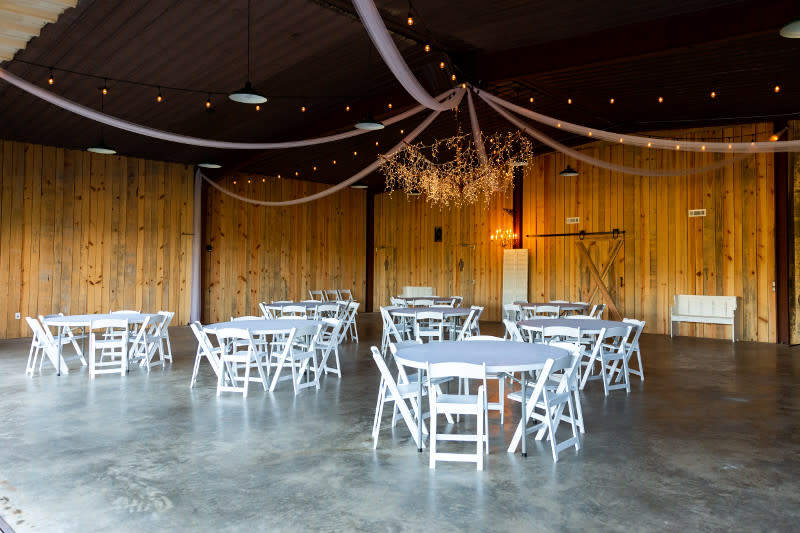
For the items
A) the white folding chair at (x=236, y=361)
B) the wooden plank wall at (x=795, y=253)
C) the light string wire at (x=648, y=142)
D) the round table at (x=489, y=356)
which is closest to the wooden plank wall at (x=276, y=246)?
the white folding chair at (x=236, y=361)

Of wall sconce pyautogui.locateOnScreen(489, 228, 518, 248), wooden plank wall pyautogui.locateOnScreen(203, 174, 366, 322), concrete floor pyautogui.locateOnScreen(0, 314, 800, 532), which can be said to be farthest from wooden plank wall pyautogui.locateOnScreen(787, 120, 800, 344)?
wooden plank wall pyautogui.locateOnScreen(203, 174, 366, 322)

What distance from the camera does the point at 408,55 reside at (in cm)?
800

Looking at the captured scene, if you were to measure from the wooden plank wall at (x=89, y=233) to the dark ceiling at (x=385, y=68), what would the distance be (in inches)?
30.2

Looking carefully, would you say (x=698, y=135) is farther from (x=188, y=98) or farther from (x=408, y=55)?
(x=188, y=98)

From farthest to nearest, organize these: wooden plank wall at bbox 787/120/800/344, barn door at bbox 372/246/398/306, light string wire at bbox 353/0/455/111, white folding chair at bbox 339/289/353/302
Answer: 1. barn door at bbox 372/246/398/306
2. white folding chair at bbox 339/289/353/302
3. wooden plank wall at bbox 787/120/800/344
4. light string wire at bbox 353/0/455/111

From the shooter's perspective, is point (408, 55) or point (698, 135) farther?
point (698, 135)

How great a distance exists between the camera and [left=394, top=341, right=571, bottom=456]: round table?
374 centimetres

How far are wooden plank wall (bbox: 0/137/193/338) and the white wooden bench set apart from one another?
34.3 ft

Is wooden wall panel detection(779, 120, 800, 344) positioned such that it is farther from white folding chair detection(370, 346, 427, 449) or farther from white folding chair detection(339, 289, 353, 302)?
white folding chair detection(339, 289, 353, 302)

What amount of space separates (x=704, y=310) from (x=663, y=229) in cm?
178

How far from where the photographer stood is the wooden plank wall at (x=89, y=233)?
34.0ft

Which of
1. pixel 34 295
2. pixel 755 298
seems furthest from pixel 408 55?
pixel 34 295

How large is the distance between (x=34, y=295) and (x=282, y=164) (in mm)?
5793

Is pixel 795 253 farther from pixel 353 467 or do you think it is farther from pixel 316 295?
pixel 316 295
